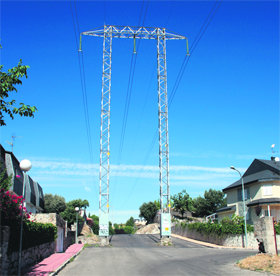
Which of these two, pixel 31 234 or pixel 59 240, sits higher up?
pixel 31 234

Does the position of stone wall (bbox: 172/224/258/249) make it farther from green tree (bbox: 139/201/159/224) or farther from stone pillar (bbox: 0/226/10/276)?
green tree (bbox: 139/201/159/224)

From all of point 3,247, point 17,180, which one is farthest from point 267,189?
point 3,247

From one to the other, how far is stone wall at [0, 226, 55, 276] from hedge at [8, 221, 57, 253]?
10.9 inches

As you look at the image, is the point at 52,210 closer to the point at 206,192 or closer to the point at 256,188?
the point at 206,192

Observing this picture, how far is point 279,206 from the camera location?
41.6m

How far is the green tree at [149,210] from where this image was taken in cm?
10131

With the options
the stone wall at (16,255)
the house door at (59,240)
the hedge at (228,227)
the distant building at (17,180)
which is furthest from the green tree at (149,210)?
the stone wall at (16,255)

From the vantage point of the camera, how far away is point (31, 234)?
57.1ft

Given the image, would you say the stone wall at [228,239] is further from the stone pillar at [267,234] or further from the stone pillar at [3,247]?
the stone pillar at [3,247]

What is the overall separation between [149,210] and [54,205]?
123 ft

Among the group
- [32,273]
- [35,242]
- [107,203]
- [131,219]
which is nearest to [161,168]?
[107,203]

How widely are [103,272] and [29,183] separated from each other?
3388cm

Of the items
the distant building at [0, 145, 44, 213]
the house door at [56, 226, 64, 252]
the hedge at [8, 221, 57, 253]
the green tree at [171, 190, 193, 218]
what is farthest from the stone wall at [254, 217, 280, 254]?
the green tree at [171, 190, 193, 218]

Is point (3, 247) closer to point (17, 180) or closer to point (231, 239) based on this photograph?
point (17, 180)
